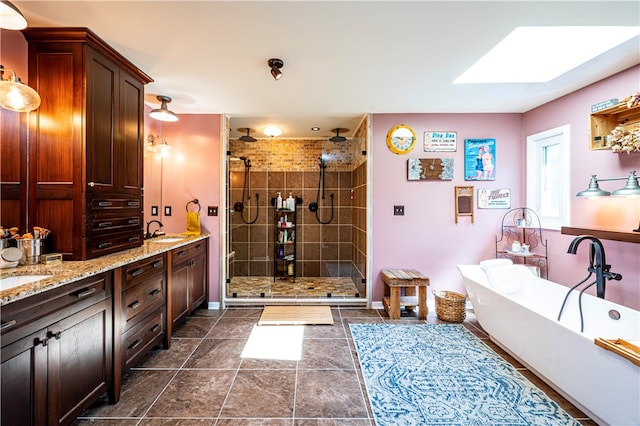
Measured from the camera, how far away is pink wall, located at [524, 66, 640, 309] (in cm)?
230

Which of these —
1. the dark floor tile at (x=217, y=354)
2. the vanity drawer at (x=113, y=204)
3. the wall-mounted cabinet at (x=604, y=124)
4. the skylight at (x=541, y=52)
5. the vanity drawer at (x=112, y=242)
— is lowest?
the dark floor tile at (x=217, y=354)

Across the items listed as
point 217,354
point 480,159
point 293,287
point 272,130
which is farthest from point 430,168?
point 217,354

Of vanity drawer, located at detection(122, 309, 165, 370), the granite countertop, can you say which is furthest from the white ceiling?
vanity drawer, located at detection(122, 309, 165, 370)

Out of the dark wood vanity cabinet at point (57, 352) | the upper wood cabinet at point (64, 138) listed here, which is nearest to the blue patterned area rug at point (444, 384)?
the dark wood vanity cabinet at point (57, 352)

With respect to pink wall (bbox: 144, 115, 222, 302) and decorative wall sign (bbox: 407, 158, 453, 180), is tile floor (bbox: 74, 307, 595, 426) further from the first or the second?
decorative wall sign (bbox: 407, 158, 453, 180)

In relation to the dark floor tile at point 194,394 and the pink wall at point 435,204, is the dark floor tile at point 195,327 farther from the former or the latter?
the pink wall at point 435,204

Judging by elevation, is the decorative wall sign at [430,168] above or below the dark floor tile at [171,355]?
above

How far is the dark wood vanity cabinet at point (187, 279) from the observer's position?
264 centimetres

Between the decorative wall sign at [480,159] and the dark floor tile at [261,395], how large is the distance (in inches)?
121

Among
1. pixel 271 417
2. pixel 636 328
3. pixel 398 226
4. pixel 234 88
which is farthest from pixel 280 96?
pixel 636 328

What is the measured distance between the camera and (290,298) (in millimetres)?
3758

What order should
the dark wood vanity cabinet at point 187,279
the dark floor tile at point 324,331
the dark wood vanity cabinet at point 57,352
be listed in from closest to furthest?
the dark wood vanity cabinet at point 57,352
the dark wood vanity cabinet at point 187,279
the dark floor tile at point 324,331

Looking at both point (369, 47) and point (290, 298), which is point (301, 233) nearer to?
point (290, 298)

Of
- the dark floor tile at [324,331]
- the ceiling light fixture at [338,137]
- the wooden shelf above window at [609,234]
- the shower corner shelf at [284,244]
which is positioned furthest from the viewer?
the shower corner shelf at [284,244]
